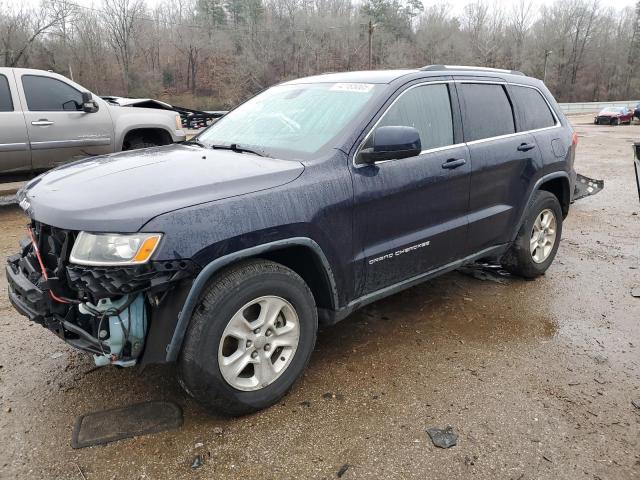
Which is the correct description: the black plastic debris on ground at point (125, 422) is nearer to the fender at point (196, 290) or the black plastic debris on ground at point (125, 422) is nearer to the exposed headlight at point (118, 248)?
A: the fender at point (196, 290)

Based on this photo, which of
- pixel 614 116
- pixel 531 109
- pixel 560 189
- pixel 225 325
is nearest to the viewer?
pixel 225 325

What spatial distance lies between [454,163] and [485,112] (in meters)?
0.70

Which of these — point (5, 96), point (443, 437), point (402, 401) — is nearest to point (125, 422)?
point (402, 401)

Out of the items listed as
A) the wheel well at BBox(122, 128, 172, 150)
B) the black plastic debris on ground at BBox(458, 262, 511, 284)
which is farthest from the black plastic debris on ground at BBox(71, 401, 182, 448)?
the wheel well at BBox(122, 128, 172, 150)

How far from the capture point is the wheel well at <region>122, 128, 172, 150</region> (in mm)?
7996

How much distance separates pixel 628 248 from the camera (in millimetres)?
5688

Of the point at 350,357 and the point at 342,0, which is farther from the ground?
the point at 342,0

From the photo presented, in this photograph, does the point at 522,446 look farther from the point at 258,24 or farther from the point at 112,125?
the point at 258,24

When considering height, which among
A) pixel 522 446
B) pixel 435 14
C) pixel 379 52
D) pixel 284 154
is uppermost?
pixel 435 14

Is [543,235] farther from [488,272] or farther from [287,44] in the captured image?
[287,44]

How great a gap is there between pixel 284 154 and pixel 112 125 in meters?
5.60

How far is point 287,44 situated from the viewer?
233 ft

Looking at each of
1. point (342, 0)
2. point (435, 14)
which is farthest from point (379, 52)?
point (435, 14)

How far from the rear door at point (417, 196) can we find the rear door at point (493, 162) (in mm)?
130
